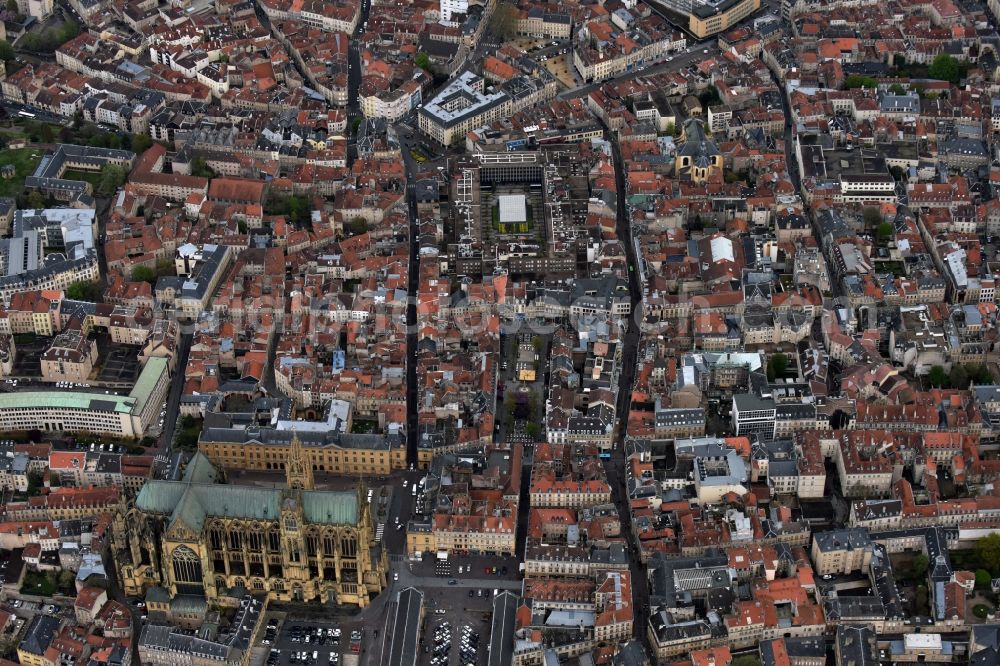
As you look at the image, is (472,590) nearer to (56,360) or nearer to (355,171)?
(56,360)

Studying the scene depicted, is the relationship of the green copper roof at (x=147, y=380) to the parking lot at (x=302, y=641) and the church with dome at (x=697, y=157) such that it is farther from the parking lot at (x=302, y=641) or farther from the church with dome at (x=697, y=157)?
the church with dome at (x=697, y=157)

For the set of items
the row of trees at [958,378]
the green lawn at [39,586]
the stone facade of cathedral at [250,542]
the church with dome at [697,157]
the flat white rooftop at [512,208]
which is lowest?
the green lawn at [39,586]

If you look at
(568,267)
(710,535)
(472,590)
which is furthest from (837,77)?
(472,590)

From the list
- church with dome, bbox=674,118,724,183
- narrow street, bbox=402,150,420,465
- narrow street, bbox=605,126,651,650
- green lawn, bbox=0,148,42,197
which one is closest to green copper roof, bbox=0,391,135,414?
narrow street, bbox=402,150,420,465

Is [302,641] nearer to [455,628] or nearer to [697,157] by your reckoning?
[455,628]

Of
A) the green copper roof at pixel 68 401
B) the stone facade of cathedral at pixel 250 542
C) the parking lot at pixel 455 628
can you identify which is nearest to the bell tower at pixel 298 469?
the stone facade of cathedral at pixel 250 542

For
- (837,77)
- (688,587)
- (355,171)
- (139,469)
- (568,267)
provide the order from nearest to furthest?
(688,587)
(139,469)
(568,267)
(355,171)
(837,77)
